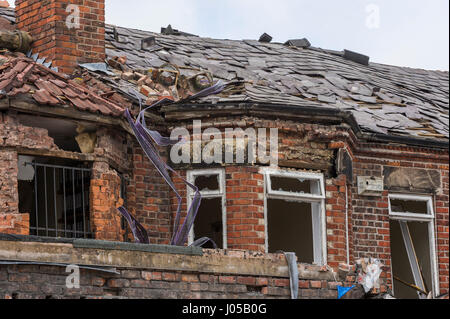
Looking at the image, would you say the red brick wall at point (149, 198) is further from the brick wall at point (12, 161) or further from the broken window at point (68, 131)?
the brick wall at point (12, 161)

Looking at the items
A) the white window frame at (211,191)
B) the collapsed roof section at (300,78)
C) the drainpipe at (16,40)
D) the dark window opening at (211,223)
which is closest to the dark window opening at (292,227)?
the dark window opening at (211,223)

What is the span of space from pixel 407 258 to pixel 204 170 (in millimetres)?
5135

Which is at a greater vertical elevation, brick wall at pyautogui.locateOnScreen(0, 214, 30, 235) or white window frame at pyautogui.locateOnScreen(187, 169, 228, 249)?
white window frame at pyautogui.locateOnScreen(187, 169, 228, 249)

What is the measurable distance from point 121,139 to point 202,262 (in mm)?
3160

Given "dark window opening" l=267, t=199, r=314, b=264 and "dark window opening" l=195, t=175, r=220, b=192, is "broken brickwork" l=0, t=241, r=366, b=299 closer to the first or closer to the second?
"dark window opening" l=195, t=175, r=220, b=192

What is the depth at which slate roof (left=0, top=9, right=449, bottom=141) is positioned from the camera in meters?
19.0

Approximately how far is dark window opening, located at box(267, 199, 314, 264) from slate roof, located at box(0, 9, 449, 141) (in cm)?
212

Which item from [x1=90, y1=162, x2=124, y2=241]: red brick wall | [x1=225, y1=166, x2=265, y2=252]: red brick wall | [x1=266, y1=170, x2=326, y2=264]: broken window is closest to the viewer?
[x1=90, y1=162, x2=124, y2=241]: red brick wall

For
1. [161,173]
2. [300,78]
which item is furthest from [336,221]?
[300,78]

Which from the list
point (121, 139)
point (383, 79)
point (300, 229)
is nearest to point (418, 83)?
point (383, 79)

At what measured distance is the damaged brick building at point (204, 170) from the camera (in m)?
14.8

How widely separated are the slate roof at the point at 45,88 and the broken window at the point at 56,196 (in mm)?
892
